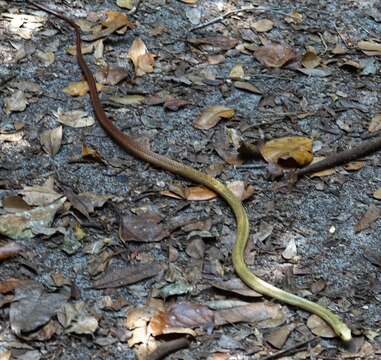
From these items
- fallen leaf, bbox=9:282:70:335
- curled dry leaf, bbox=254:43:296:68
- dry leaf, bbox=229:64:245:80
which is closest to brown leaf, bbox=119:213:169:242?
fallen leaf, bbox=9:282:70:335

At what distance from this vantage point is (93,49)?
19.8 ft

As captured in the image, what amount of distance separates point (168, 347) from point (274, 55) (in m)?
2.96

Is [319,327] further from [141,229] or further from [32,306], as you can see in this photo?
[32,306]

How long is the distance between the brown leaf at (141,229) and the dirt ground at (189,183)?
0.04 ft

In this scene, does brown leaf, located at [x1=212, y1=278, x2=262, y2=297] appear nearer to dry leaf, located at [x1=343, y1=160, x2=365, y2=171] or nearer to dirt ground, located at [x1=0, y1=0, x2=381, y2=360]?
dirt ground, located at [x1=0, y1=0, x2=381, y2=360]

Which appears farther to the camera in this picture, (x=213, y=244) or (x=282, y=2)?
(x=282, y=2)

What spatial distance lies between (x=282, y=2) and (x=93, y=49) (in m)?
1.78

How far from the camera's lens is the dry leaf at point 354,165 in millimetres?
5199

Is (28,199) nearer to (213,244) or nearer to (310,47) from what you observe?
(213,244)

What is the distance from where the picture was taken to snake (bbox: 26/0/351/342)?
4.14 meters

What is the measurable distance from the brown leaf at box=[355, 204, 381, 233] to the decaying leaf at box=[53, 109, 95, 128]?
188cm

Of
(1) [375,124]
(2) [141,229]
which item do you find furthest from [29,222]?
(1) [375,124]

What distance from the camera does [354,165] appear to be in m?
5.23

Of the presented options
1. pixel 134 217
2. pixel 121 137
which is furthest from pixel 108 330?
pixel 121 137
